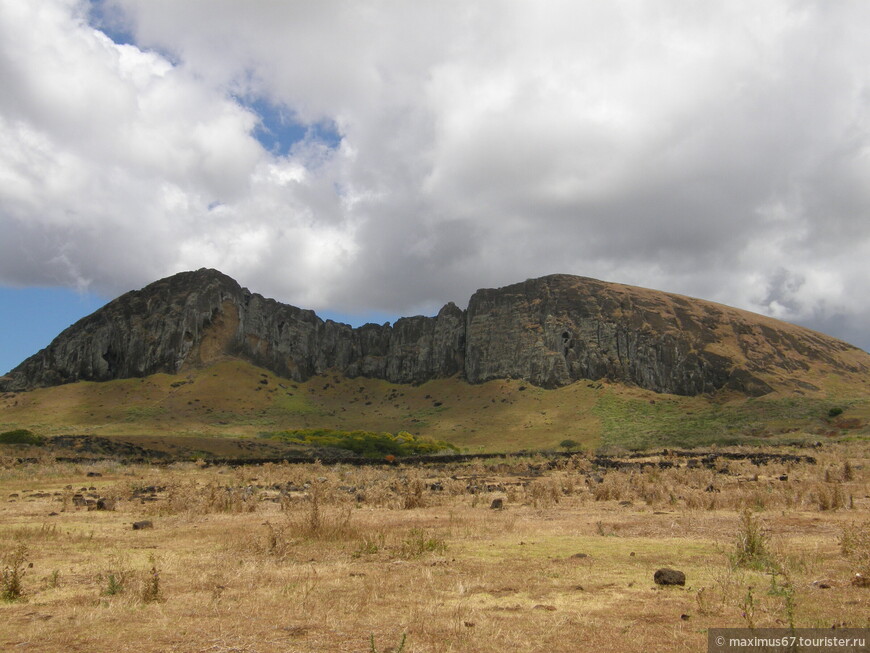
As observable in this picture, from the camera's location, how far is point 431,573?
29.6 ft

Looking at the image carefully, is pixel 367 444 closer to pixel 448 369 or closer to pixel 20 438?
pixel 20 438

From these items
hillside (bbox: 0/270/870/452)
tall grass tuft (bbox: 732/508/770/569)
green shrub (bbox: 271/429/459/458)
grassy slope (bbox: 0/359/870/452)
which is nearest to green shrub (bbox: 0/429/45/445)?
grassy slope (bbox: 0/359/870/452)

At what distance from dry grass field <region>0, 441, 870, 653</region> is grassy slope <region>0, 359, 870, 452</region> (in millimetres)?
48621

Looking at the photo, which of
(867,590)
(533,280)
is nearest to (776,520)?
(867,590)

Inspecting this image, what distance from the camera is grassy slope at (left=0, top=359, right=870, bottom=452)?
70.2 m

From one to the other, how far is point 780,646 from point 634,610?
1.89 metres

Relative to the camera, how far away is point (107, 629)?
6398 millimetres

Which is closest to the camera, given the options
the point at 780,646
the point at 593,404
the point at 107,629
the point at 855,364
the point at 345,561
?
the point at 780,646

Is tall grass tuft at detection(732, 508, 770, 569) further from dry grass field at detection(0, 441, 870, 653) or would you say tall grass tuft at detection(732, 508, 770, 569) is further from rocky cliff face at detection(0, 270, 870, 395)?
rocky cliff face at detection(0, 270, 870, 395)

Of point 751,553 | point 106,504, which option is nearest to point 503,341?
point 106,504

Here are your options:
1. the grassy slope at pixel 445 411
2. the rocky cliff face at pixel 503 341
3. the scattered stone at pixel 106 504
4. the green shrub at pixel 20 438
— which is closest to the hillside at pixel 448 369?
the rocky cliff face at pixel 503 341

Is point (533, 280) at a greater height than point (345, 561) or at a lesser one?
greater

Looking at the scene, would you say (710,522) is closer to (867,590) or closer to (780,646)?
(867,590)

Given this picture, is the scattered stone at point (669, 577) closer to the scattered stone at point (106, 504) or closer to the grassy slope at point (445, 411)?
the scattered stone at point (106, 504)
